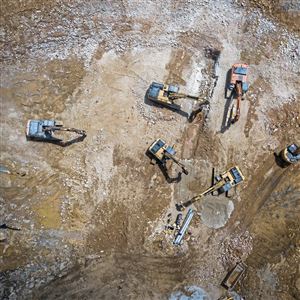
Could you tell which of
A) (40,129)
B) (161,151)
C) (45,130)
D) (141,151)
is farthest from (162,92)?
(40,129)

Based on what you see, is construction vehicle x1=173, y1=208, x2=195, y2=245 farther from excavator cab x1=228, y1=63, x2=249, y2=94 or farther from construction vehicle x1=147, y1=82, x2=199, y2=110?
excavator cab x1=228, y1=63, x2=249, y2=94

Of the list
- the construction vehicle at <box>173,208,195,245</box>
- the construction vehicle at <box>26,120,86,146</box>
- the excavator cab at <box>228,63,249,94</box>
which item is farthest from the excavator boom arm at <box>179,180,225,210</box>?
the construction vehicle at <box>26,120,86,146</box>

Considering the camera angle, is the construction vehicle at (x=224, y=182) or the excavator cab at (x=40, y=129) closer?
the excavator cab at (x=40, y=129)

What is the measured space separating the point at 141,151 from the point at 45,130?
6.04 meters

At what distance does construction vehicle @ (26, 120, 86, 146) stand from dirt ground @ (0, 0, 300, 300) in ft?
2.00

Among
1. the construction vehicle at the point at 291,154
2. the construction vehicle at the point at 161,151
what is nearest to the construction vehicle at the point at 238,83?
the construction vehicle at the point at 291,154

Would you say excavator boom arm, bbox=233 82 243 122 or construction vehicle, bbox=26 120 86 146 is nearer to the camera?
construction vehicle, bbox=26 120 86 146

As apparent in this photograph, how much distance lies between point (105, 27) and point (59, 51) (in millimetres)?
3333

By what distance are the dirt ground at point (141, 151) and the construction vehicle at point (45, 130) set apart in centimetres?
61

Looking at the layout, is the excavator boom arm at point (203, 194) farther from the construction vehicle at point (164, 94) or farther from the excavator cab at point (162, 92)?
the excavator cab at point (162, 92)

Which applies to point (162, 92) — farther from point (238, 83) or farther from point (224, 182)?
point (224, 182)

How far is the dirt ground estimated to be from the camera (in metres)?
29.6

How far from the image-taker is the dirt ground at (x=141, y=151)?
29.6 meters

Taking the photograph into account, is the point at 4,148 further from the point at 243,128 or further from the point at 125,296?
the point at 243,128
